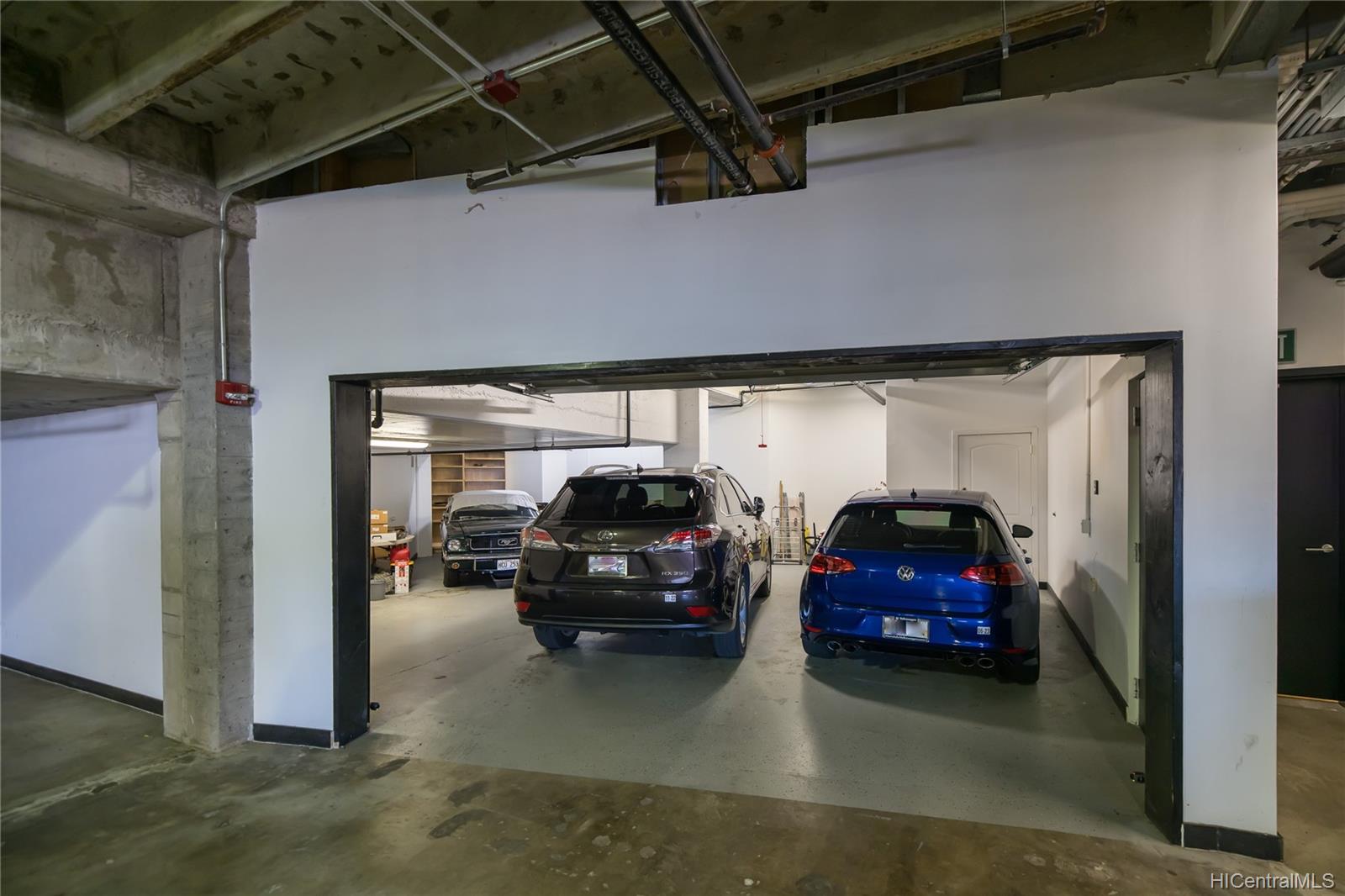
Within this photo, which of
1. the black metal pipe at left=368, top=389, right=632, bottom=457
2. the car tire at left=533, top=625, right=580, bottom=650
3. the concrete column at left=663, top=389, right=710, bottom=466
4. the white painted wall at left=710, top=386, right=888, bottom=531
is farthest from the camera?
the white painted wall at left=710, top=386, right=888, bottom=531

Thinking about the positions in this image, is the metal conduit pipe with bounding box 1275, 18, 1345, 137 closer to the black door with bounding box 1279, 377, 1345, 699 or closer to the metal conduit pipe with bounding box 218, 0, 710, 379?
the black door with bounding box 1279, 377, 1345, 699

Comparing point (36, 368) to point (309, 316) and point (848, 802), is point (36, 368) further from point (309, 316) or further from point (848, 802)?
→ point (848, 802)

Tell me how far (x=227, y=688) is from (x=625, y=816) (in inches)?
101

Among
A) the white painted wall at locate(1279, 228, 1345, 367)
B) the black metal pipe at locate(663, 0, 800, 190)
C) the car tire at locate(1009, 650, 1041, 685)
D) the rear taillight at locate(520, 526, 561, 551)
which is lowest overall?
the car tire at locate(1009, 650, 1041, 685)

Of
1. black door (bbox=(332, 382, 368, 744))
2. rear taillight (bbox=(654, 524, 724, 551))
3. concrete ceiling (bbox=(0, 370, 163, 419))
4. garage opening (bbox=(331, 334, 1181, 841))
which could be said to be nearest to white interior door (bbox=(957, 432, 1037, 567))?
garage opening (bbox=(331, 334, 1181, 841))

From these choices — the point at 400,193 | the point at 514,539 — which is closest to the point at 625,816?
the point at 400,193

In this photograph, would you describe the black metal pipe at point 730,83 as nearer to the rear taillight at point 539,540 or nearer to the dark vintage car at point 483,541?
the rear taillight at point 539,540

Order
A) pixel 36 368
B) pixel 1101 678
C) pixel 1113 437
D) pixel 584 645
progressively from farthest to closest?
pixel 584 645 → pixel 1101 678 → pixel 1113 437 → pixel 36 368

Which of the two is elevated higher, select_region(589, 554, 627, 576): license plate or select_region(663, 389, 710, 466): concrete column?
select_region(663, 389, 710, 466): concrete column

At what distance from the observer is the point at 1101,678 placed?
14.3ft

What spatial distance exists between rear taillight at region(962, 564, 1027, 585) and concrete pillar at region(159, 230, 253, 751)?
14.8ft

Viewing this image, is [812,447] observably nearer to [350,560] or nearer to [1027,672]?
[1027,672]

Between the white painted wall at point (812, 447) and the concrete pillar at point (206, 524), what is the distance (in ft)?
32.7

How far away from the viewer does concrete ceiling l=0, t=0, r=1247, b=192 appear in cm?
240
